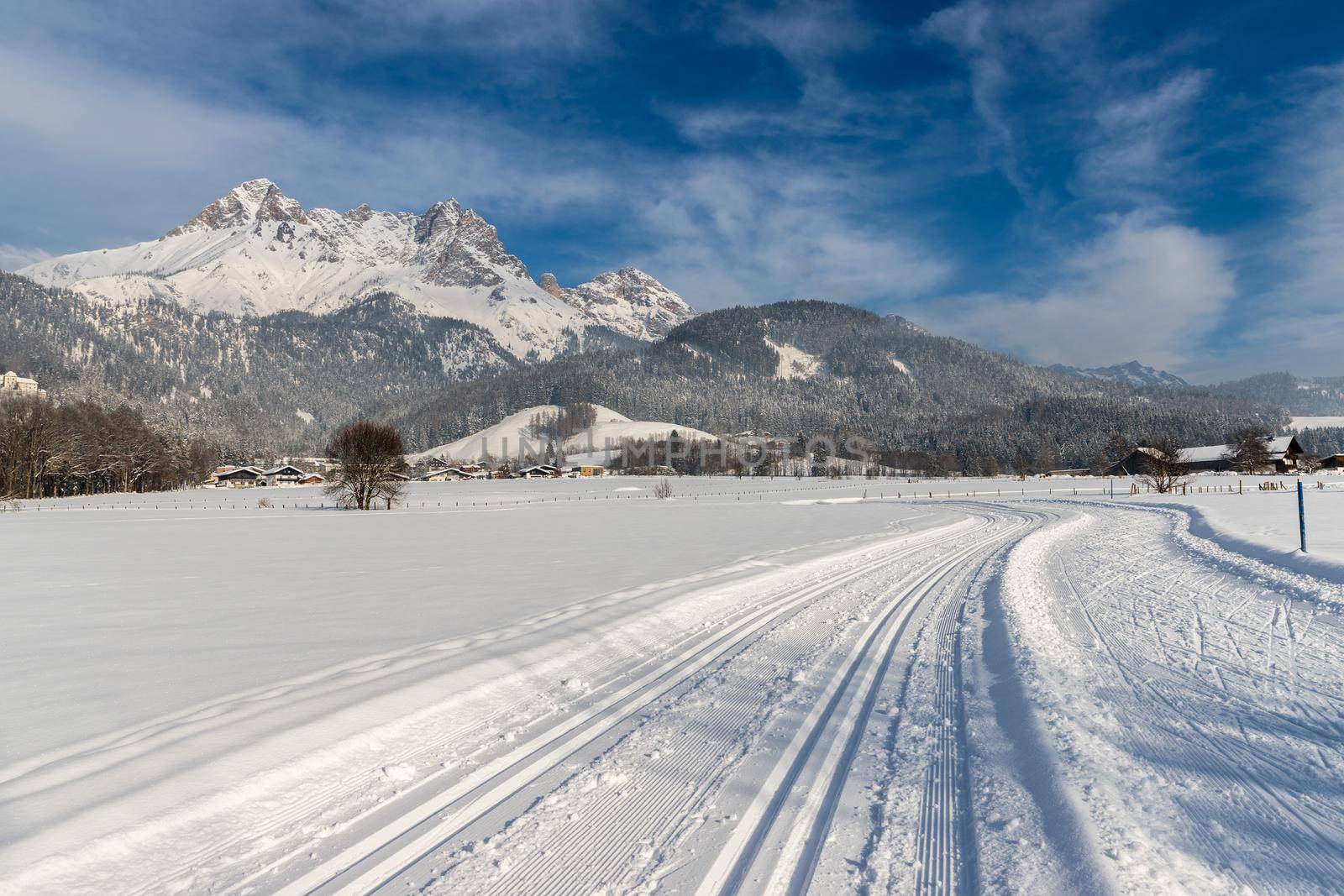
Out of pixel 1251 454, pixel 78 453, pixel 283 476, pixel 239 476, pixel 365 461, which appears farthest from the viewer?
pixel 283 476

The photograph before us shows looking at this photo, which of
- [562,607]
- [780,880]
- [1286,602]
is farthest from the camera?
[562,607]

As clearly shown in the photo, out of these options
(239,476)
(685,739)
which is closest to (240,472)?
(239,476)

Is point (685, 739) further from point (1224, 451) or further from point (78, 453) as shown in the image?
point (1224, 451)

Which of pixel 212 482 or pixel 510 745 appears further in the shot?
pixel 212 482

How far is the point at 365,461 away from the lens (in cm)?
5134

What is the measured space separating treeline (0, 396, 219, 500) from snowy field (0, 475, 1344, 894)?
82.6 metres

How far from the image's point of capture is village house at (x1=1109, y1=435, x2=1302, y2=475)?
10150 cm

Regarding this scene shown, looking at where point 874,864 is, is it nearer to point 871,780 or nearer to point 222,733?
point 871,780

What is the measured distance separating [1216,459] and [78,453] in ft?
561

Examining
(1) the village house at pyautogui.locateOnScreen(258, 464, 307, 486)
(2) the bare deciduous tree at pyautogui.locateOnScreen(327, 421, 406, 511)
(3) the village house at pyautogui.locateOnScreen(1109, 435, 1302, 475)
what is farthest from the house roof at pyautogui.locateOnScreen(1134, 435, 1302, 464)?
(1) the village house at pyautogui.locateOnScreen(258, 464, 307, 486)

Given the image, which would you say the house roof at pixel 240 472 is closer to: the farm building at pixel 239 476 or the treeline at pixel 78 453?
the farm building at pixel 239 476

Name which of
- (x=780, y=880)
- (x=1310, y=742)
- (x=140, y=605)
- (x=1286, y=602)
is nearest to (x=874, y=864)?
(x=780, y=880)

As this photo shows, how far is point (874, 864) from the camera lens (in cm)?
334

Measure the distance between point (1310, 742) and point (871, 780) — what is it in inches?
135
